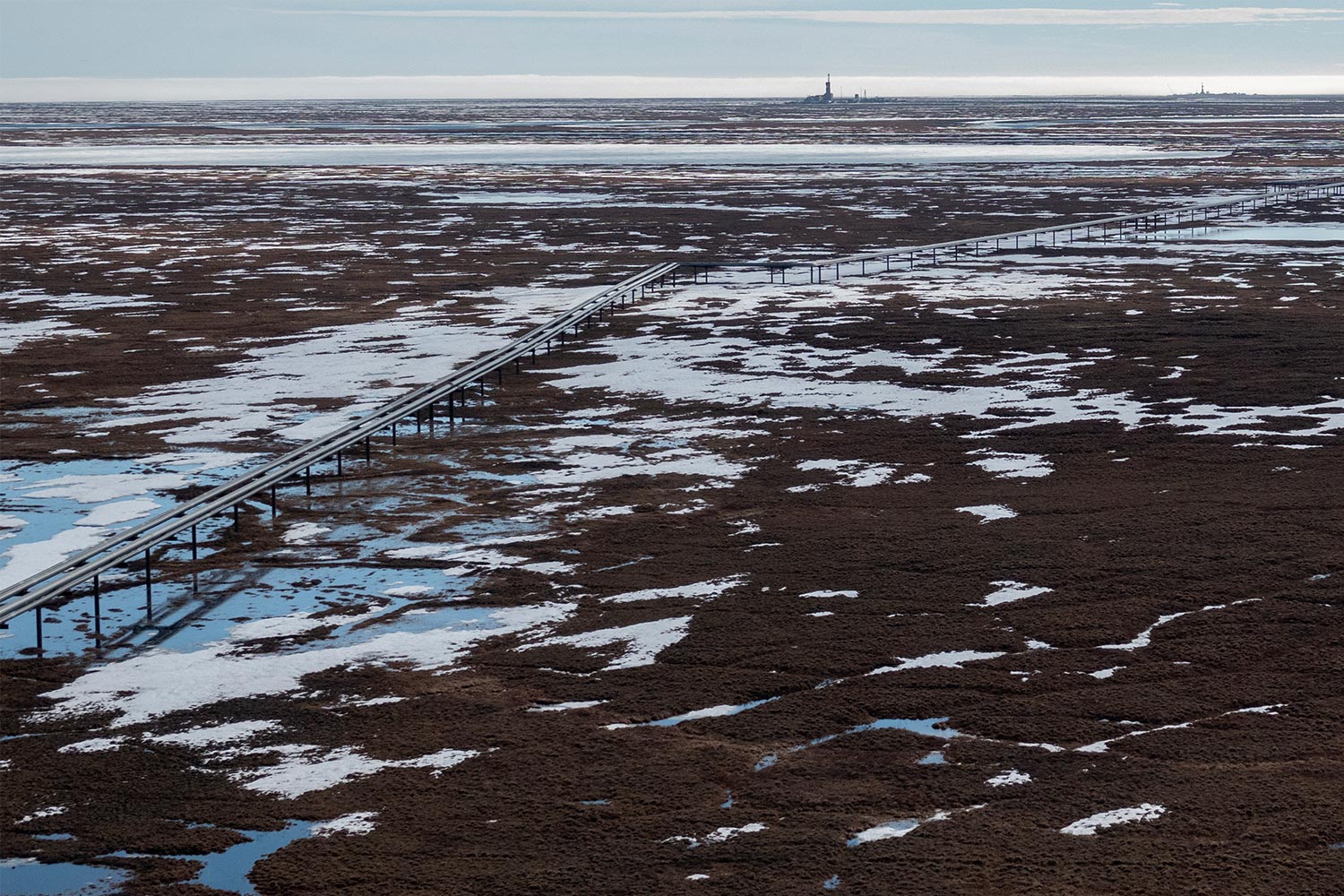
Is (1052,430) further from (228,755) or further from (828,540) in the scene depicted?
(228,755)

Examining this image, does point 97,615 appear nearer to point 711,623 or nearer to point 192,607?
point 192,607

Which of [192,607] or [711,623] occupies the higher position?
[192,607]

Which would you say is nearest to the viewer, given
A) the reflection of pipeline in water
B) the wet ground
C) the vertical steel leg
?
the wet ground

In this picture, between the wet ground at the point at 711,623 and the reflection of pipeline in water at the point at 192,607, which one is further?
the reflection of pipeline in water at the point at 192,607

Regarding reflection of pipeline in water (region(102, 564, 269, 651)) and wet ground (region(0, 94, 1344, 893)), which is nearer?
wet ground (region(0, 94, 1344, 893))

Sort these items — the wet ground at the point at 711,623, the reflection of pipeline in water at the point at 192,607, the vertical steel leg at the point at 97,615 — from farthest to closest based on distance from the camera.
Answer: the vertical steel leg at the point at 97,615 → the reflection of pipeline in water at the point at 192,607 → the wet ground at the point at 711,623

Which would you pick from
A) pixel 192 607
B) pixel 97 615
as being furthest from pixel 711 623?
pixel 97 615

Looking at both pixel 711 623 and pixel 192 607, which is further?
pixel 192 607

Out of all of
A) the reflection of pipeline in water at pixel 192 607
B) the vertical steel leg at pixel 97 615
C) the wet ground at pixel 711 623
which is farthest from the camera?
the vertical steel leg at pixel 97 615

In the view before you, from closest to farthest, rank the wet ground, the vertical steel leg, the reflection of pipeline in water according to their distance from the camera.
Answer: the wet ground → the reflection of pipeline in water → the vertical steel leg
